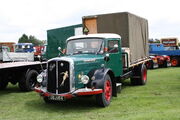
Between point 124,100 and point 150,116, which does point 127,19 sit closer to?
point 124,100

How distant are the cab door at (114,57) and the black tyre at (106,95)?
0.86m

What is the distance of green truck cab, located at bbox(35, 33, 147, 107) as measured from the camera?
23.6 ft

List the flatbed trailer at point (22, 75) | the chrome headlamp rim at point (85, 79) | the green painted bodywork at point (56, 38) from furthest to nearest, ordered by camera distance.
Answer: the green painted bodywork at point (56, 38) → the flatbed trailer at point (22, 75) → the chrome headlamp rim at point (85, 79)

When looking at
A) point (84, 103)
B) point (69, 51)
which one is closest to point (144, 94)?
point (84, 103)

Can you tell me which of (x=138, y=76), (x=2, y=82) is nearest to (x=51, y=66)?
(x=2, y=82)

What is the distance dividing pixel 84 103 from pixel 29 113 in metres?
1.74

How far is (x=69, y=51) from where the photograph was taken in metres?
8.79

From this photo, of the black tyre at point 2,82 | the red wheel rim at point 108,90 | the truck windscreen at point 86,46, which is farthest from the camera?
the black tyre at point 2,82

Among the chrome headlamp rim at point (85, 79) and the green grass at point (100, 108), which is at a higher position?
the chrome headlamp rim at point (85, 79)

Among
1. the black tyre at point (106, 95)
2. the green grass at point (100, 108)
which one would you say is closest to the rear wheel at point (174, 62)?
the green grass at point (100, 108)

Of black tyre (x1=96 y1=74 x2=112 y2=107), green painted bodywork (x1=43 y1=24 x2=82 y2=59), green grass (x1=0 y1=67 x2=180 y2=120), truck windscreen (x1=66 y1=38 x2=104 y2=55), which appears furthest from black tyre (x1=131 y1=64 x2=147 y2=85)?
green painted bodywork (x1=43 y1=24 x2=82 y2=59)

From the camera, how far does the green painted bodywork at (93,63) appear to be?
735 centimetres

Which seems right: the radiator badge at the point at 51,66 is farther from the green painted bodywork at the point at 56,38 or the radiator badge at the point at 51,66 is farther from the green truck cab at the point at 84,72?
the green painted bodywork at the point at 56,38

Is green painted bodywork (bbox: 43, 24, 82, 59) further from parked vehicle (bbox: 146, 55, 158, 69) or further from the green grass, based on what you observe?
the green grass
